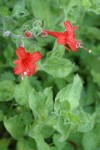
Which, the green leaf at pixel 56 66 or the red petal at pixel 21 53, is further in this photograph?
the green leaf at pixel 56 66

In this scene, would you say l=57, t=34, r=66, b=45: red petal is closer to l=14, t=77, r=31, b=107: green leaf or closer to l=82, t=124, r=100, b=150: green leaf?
l=14, t=77, r=31, b=107: green leaf

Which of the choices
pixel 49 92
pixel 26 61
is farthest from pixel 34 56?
pixel 49 92

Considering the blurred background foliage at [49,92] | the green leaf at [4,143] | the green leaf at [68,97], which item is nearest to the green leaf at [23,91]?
the blurred background foliage at [49,92]

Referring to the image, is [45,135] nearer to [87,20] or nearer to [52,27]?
[52,27]

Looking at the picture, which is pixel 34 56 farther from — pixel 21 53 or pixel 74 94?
pixel 74 94

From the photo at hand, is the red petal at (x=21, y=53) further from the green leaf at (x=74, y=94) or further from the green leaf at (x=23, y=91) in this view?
the green leaf at (x=74, y=94)

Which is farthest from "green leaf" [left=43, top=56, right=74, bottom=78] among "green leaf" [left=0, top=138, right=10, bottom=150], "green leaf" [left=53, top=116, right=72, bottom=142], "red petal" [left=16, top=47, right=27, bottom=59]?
"green leaf" [left=0, top=138, right=10, bottom=150]

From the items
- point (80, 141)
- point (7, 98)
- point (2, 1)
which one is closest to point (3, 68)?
point (7, 98)
